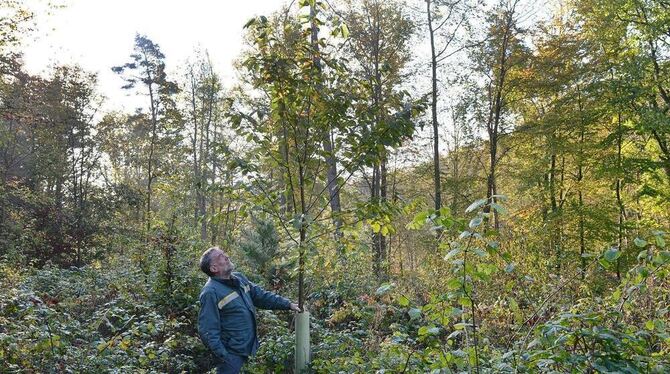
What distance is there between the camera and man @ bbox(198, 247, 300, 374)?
4301mm

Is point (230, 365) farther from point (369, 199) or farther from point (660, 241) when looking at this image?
point (660, 241)

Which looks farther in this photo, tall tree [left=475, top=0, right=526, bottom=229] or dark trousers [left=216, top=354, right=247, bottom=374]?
tall tree [left=475, top=0, right=526, bottom=229]

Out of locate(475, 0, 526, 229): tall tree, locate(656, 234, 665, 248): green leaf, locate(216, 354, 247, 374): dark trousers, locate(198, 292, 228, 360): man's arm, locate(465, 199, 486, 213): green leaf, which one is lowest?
locate(216, 354, 247, 374): dark trousers

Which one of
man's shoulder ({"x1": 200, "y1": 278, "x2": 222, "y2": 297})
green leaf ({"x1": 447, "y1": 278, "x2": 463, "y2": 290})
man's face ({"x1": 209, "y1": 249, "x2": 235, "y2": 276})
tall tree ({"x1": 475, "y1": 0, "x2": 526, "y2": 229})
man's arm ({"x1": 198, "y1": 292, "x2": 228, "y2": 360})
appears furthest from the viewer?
tall tree ({"x1": 475, "y1": 0, "x2": 526, "y2": 229})

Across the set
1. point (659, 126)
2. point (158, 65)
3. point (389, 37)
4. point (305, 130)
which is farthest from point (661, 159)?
point (158, 65)

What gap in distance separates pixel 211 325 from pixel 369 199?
6.39 feet

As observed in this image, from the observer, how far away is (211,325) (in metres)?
4.30

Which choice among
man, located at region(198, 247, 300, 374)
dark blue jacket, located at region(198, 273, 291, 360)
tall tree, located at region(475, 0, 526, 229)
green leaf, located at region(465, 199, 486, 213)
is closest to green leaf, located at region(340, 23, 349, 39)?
man, located at region(198, 247, 300, 374)

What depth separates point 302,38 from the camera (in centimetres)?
489

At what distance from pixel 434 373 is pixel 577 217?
13.2m

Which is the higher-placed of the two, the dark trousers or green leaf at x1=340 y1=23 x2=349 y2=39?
green leaf at x1=340 y1=23 x2=349 y2=39

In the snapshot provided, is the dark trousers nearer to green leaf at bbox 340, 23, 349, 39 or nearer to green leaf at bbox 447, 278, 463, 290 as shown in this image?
green leaf at bbox 447, 278, 463, 290

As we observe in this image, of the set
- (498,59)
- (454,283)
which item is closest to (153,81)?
(498,59)

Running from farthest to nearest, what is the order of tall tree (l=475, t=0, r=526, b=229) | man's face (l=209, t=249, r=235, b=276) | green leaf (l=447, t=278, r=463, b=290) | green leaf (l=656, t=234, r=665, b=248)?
1. tall tree (l=475, t=0, r=526, b=229)
2. man's face (l=209, t=249, r=235, b=276)
3. green leaf (l=447, t=278, r=463, b=290)
4. green leaf (l=656, t=234, r=665, b=248)
